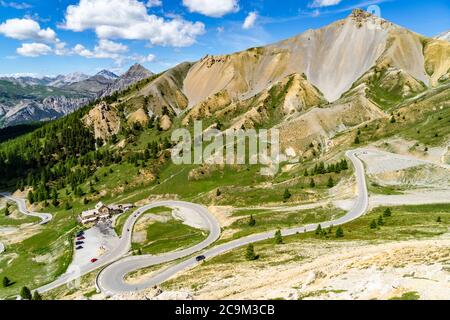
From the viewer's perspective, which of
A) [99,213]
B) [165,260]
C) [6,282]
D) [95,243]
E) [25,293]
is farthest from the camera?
[99,213]

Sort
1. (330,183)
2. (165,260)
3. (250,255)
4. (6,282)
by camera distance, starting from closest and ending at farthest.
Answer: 1. (250,255)
2. (165,260)
3. (6,282)
4. (330,183)

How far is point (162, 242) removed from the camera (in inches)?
5123

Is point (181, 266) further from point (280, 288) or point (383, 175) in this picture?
point (383, 175)

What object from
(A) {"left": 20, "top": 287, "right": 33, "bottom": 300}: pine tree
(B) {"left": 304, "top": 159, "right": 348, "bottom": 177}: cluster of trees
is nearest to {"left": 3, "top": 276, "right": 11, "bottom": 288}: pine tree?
(A) {"left": 20, "top": 287, "right": 33, "bottom": 300}: pine tree

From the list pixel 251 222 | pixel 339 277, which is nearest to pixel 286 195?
pixel 251 222

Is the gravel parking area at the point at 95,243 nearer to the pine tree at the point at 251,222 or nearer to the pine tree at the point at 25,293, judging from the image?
the pine tree at the point at 25,293

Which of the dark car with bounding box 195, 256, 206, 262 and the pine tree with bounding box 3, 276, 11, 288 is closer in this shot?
the dark car with bounding box 195, 256, 206, 262

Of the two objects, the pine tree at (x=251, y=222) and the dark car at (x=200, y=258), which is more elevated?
the pine tree at (x=251, y=222)

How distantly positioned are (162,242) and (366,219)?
67868mm

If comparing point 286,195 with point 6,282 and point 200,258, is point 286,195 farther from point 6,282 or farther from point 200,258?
point 6,282

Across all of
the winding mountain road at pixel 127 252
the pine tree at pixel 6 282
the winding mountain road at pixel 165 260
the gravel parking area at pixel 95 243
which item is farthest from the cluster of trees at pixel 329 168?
the pine tree at pixel 6 282

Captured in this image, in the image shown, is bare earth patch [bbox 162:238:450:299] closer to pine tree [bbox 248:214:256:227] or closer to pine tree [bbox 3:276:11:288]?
pine tree [bbox 248:214:256:227]
